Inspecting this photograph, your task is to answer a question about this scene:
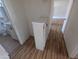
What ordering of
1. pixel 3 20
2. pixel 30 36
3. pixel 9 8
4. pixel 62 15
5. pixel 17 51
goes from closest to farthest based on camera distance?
1. pixel 9 8
2. pixel 17 51
3. pixel 3 20
4. pixel 30 36
5. pixel 62 15

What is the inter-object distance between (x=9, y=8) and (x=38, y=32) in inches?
30.4

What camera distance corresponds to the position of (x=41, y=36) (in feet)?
7.36

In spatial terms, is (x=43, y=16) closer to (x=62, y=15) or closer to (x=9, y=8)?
(x=9, y=8)

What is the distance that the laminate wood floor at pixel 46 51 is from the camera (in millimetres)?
2210

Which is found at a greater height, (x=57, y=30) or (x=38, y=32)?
(x=38, y=32)

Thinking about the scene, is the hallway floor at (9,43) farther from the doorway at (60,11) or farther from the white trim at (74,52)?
the doorway at (60,11)

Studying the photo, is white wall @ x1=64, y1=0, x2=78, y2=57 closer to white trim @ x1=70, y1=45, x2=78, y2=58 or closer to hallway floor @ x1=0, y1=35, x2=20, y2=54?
white trim @ x1=70, y1=45, x2=78, y2=58

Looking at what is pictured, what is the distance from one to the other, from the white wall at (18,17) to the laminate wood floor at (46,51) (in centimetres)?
22

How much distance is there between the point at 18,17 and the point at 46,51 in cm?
102

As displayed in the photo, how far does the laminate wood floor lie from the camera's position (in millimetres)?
2210

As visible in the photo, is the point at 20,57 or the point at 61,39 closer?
the point at 20,57

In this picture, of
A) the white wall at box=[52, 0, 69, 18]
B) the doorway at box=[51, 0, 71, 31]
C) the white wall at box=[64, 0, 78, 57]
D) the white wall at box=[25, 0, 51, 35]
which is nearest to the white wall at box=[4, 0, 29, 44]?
the white wall at box=[25, 0, 51, 35]

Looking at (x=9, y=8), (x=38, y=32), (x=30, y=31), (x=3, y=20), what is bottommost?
(x=30, y=31)

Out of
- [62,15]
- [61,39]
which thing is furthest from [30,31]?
[62,15]
